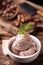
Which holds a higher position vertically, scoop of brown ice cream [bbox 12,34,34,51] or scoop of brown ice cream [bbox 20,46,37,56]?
scoop of brown ice cream [bbox 12,34,34,51]

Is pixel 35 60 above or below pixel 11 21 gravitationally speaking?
below

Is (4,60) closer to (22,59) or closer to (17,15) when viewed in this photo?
(22,59)

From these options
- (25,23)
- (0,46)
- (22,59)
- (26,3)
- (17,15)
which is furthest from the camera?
(26,3)

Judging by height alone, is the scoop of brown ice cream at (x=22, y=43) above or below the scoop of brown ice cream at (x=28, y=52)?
above

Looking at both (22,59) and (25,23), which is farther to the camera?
(25,23)

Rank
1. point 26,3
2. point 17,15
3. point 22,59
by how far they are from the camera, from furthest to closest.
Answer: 1. point 26,3
2. point 17,15
3. point 22,59

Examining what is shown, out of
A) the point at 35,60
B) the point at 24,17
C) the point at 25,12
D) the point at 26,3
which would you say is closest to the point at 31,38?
the point at 35,60
